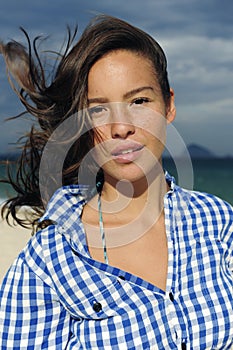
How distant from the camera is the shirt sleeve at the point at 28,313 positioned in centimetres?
195

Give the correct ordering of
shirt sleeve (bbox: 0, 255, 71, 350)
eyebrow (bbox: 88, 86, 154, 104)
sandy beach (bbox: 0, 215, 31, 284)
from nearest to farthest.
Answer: shirt sleeve (bbox: 0, 255, 71, 350) < eyebrow (bbox: 88, 86, 154, 104) < sandy beach (bbox: 0, 215, 31, 284)

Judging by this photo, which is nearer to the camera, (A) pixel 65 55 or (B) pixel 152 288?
(B) pixel 152 288

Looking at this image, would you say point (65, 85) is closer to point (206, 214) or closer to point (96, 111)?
point (96, 111)

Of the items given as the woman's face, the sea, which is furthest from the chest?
the sea

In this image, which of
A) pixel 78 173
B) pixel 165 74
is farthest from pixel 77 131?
pixel 165 74

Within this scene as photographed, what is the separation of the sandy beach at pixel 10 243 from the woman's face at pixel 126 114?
3730mm

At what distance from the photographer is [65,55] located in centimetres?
248

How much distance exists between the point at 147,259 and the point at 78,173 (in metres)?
0.46

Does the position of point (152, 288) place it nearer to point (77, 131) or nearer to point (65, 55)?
point (77, 131)

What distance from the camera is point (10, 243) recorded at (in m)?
7.16

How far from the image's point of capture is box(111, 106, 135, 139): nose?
2.04m

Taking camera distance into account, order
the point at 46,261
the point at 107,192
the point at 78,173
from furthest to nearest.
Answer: the point at 78,173
the point at 107,192
the point at 46,261

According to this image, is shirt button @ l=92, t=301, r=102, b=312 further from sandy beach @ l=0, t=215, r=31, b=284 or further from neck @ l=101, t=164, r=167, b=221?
sandy beach @ l=0, t=215, r=31, b=284

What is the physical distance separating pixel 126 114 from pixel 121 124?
37 millimetres
